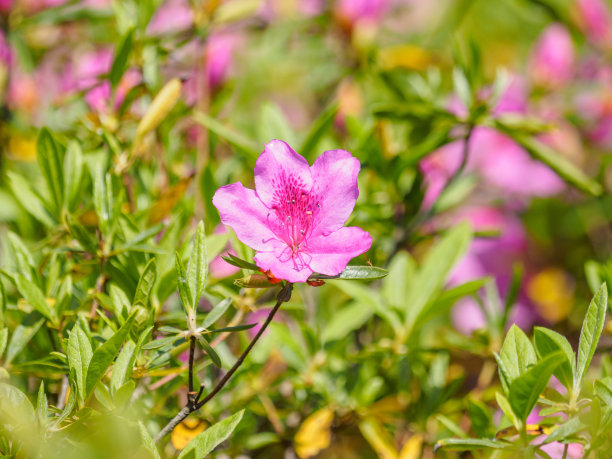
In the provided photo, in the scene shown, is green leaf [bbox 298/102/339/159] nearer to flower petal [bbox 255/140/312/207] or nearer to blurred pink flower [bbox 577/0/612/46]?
flower petal [bbox 255/140/312/207]

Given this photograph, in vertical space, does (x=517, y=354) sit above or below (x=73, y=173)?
below

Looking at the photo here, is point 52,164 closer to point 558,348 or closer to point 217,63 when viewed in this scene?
point 217,63

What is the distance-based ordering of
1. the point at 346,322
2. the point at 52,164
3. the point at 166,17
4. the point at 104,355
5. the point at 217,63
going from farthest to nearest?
the point at 166,17 → the point at 217,63 → the point at 346,322 → the point at 52,164 → the point at 104,355

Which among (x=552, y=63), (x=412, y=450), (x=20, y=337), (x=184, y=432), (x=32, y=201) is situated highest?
(x=552, y=63)

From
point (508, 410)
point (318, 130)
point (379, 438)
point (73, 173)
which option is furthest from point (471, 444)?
point (73, 173)

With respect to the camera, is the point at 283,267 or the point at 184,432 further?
the point at 184,432

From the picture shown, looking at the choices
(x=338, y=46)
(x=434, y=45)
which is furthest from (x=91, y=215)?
(x=434, y=45)

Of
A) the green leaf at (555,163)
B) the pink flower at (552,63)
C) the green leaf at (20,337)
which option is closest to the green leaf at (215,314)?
the green leaf at (20,337)

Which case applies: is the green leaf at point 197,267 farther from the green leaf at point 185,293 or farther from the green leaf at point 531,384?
the green leaf at point 531,384
